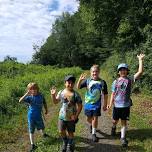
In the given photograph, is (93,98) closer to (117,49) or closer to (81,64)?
(117,49)

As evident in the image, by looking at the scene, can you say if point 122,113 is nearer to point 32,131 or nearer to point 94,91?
point 94,91

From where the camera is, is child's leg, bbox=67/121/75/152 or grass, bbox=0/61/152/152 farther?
grass, bbox=0/61/152/152

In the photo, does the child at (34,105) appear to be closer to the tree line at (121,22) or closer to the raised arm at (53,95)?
the raised arm at (53,95)

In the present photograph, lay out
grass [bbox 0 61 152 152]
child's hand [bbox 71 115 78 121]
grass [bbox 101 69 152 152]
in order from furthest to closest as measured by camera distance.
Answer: grass [bbox 0 61 152 152]
grass [bbox 101 69 152 152]
child's hand [bbox 71 115 78 121]

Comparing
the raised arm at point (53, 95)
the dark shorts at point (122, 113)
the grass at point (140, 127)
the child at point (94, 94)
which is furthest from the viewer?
the child at point (94, 94)

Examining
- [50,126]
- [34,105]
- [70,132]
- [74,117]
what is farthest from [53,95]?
[50,126]

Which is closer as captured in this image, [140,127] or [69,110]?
[69,110]

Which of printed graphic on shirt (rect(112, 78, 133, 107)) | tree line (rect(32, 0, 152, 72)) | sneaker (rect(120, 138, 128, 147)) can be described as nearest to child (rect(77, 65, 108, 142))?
printed graphic on shirt (rect(112, 78, 133, 107))

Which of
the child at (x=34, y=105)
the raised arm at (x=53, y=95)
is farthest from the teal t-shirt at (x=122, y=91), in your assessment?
the child at (x=34, y=105)

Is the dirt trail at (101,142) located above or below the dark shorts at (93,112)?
below

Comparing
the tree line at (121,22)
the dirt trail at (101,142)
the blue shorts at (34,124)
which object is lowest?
the dirt trail at (101,142)

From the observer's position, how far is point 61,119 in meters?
10.2

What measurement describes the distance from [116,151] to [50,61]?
7340 cm

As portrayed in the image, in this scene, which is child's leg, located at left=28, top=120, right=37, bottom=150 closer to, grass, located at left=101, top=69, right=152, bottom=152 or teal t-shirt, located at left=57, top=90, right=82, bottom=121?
teal t-shirt, located at left=57, top=90, right=82, bottom=121
